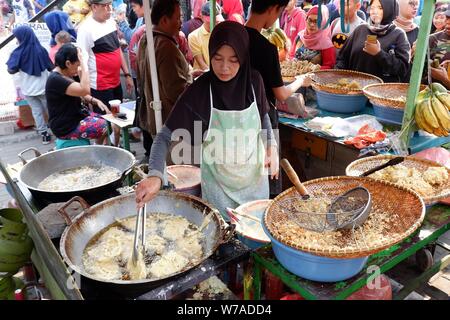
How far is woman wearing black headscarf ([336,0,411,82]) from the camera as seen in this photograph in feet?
11.8

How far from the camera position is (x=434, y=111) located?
8.39 ft

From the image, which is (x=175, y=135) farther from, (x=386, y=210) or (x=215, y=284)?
(x=386, y=210)

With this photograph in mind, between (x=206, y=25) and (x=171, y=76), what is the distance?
10.4 feet

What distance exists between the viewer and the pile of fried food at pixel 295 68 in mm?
3912

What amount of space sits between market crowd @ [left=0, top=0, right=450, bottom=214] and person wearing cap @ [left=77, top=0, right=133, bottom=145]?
0.01m

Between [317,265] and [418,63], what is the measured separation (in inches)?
74.2

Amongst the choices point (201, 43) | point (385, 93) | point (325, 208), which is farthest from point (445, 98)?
point (201, 43)

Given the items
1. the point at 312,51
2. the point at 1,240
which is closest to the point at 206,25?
the point at 312,51

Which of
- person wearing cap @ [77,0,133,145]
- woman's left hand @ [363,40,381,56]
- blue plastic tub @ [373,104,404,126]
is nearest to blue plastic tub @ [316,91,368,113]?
blue plastic tub @ [373,104,404,126]

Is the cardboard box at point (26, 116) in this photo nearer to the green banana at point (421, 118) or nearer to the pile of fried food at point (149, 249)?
the pile of fried food at point (149, 249)

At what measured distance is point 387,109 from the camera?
3074 millimetres

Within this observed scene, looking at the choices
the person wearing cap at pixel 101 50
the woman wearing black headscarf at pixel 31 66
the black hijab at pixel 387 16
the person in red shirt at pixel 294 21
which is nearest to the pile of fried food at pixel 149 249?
the black hijab at pixel 387 16

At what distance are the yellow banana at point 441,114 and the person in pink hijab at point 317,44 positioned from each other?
206 centimetres

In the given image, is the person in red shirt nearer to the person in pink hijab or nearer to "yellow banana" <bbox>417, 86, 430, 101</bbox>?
the person in pink hijab
